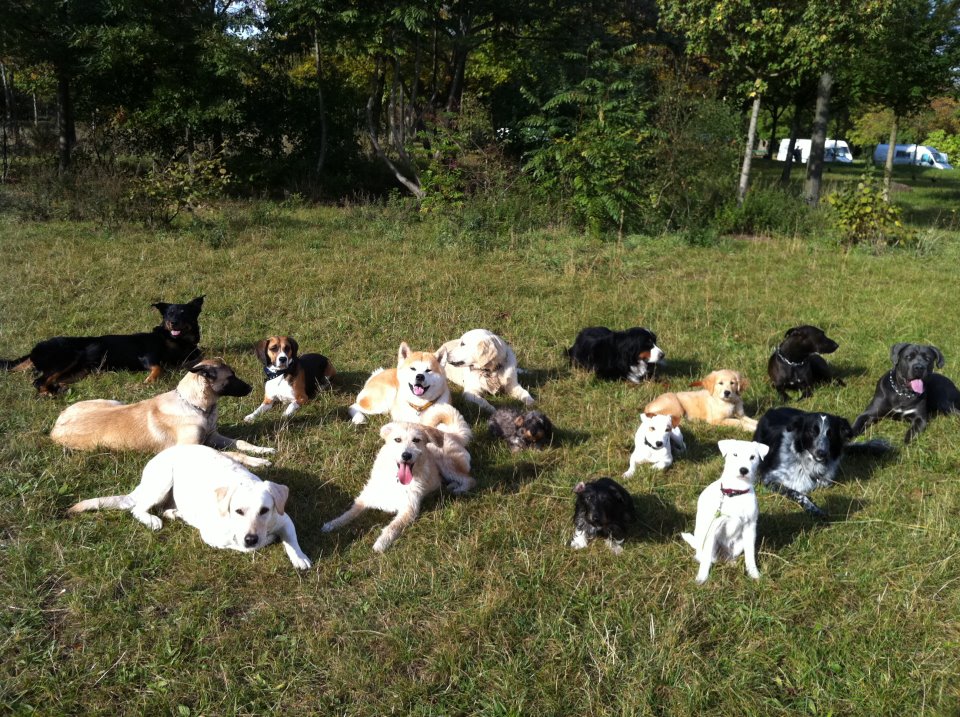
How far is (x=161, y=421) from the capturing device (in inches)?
223

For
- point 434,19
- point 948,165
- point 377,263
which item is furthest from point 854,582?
point 948,165

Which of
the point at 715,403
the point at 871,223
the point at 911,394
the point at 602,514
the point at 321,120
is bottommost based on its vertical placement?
the point at 602,514

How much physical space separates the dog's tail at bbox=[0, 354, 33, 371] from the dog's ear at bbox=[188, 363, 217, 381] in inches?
115

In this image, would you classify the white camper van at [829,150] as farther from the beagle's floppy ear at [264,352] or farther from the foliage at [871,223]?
the beagle's floppy ear at [264,352]

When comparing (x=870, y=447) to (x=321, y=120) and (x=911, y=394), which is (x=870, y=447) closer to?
(x=911, y=394)

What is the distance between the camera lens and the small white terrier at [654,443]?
5336 millimetres

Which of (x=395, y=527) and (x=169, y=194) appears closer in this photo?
(x=395, y=527)

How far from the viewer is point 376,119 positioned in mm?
24500

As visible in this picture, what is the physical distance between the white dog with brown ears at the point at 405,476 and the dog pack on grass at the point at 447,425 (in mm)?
12

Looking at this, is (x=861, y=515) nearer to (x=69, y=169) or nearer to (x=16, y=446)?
(x=16, y=446)

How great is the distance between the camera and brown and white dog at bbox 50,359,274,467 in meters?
5.63

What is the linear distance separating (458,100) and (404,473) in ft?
61.8

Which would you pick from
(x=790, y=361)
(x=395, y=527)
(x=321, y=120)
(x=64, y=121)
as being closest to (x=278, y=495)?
(x=395, y=527)

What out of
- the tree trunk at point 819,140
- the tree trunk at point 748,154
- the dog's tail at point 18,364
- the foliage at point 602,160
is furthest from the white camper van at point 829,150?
the dog's tail at point 18,364
